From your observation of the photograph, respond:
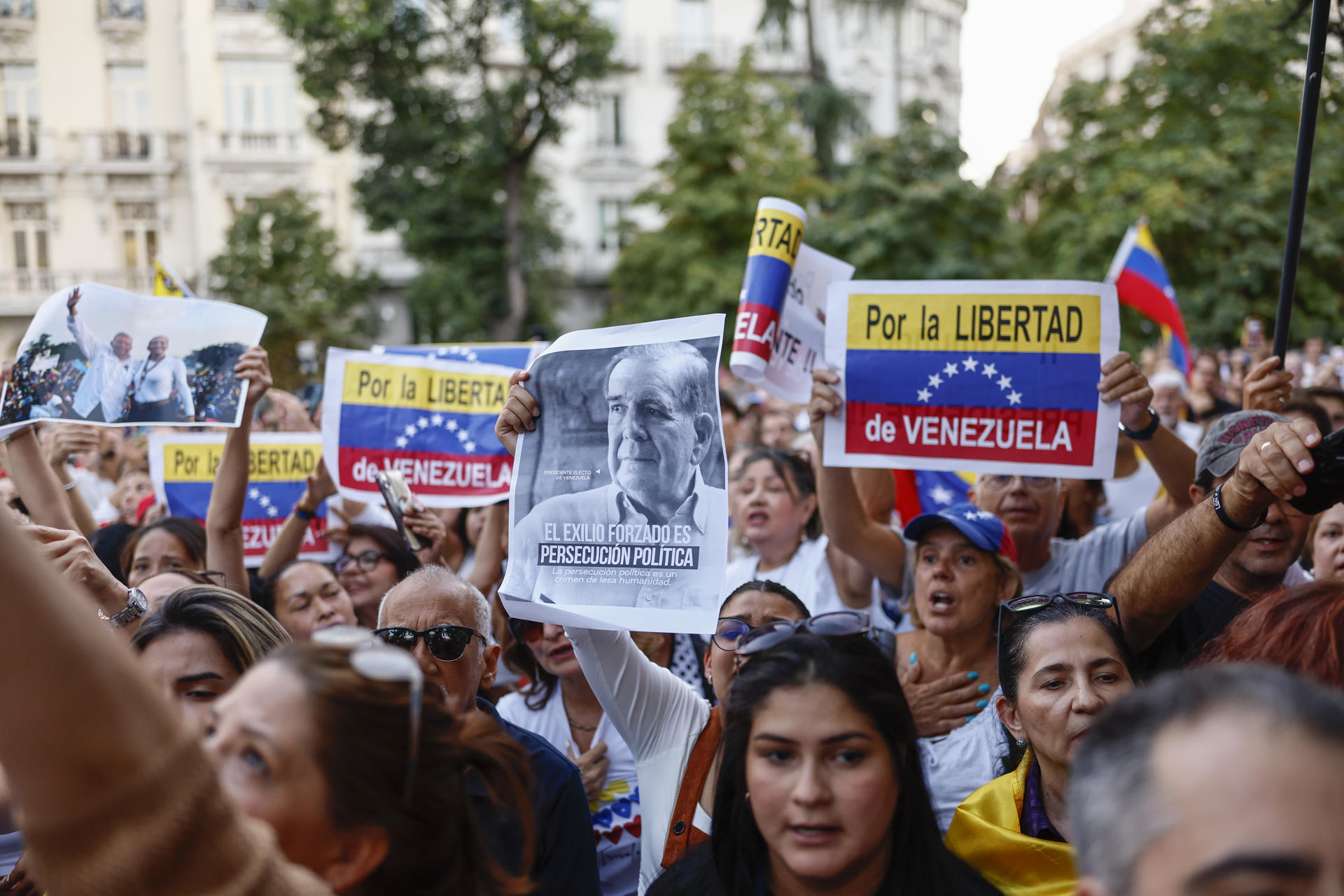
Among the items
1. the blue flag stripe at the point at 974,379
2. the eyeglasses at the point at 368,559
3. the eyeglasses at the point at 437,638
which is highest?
the blue flag stripe at the point at 974,379

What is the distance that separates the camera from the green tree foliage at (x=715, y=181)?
25812 millimetres

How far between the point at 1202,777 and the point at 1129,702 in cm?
16

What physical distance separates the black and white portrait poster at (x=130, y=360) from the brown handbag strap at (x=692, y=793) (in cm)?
229

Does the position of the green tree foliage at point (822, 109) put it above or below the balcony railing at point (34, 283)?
above

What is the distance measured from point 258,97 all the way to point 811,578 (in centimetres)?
3250

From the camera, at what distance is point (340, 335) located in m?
28.0

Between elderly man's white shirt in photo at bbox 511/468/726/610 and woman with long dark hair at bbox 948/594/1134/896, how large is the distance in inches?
29.9

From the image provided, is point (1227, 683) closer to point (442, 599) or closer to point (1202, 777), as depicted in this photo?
point (1202, 777)

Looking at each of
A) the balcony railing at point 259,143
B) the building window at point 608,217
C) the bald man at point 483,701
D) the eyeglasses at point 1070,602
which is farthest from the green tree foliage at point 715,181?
the eyeglasses at point 1070,602

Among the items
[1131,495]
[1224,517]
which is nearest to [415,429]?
[1224,517]

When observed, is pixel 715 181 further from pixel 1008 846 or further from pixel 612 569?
pixel 1008 846

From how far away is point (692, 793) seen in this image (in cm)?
278

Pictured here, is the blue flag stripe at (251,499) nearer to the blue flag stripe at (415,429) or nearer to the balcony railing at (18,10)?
the blue flag stripe at (415,429)

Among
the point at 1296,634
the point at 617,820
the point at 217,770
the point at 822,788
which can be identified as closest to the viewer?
the point at 217,770
